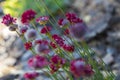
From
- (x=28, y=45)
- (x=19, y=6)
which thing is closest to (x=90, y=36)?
(x=19, y=6)

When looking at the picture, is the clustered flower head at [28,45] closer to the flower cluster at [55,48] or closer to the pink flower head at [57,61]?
the flower cluster at [55,48]

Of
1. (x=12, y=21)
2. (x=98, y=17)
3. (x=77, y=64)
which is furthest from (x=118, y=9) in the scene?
(x=77, y=64)

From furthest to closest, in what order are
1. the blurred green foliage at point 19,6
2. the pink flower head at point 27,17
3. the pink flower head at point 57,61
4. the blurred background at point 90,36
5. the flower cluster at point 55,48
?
the blurred green foliage at point 19,6 → the blurred background at point 90,36 → the pink flower head at point 27,17 → the pink flower head at point 57,61 → the flower cluster at point 55,48

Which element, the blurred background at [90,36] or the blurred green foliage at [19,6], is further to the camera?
the blurred green foliage at [19,6]

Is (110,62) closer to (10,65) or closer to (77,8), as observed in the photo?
(10,65)

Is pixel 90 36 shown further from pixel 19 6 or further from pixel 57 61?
pixel 57 61

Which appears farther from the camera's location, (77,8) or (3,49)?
(77,8)

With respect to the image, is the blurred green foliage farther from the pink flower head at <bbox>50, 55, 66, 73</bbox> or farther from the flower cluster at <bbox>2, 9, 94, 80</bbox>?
the pink flower head at <bbox>50, 55, 66, 73</bbox>

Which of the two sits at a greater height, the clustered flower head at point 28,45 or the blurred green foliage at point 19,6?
the blurred green foliage at point 19,6

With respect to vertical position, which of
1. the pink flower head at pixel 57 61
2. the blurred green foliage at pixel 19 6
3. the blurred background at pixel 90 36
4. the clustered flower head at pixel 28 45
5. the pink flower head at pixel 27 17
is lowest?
the pink flower head at pixel 57 61

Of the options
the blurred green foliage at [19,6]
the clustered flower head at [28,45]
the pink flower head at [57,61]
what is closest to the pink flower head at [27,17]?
the clustered flower head at [28,45]
